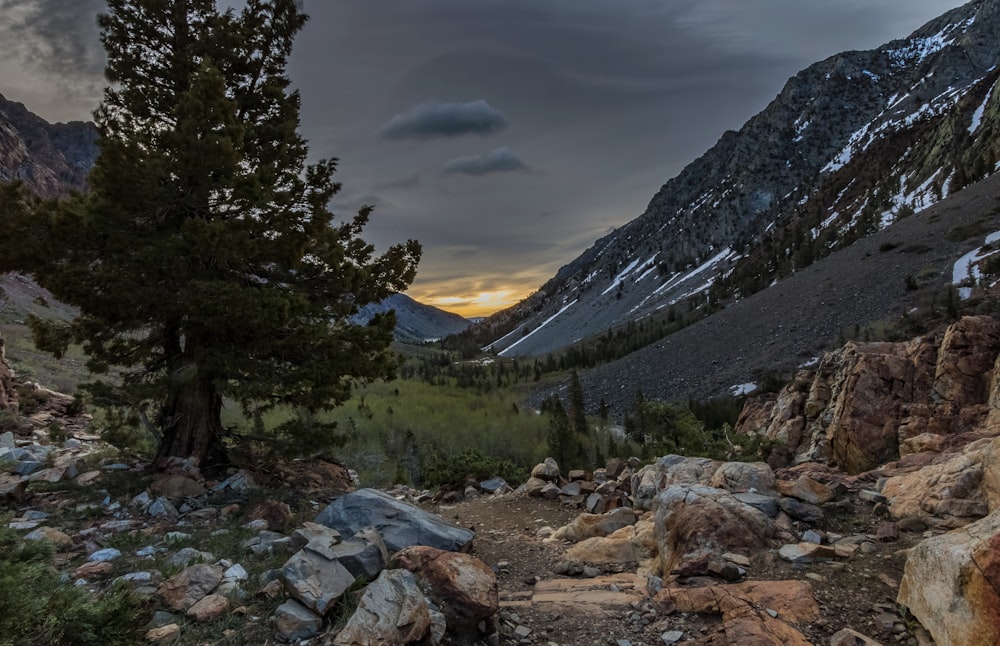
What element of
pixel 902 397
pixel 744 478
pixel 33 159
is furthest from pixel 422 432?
pixel 33 159

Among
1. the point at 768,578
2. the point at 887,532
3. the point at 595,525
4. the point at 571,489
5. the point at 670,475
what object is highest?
the point at 670,475

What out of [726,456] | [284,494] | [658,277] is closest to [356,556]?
[284,494]

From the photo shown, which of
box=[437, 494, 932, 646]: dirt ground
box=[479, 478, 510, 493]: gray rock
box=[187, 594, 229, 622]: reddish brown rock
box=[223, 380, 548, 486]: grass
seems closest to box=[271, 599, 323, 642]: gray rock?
box=[187, 594, 229, 622]: reddish brown rock

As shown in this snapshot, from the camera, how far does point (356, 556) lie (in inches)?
204

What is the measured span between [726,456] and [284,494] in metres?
11.7

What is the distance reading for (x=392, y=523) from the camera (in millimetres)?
6641

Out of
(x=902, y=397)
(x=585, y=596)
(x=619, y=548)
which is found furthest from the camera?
(x=902, y=397)

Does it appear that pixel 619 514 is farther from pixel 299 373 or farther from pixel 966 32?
pixel 966 32

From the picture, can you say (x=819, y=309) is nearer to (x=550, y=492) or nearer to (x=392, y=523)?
(x=550, y=492)

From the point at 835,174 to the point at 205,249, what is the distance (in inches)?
6866

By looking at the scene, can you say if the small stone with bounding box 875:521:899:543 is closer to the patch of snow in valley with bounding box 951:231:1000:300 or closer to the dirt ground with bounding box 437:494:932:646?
the dirt ground with bounding box 437:494:932:646

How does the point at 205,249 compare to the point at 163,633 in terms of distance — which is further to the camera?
the point at 205,249

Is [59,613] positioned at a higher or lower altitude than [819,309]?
lower

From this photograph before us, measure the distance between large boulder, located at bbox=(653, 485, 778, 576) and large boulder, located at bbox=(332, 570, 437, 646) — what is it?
128 inches
